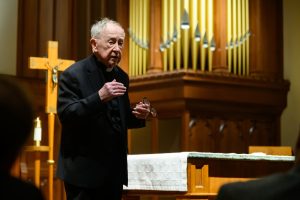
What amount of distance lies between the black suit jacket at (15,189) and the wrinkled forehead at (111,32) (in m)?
2.67

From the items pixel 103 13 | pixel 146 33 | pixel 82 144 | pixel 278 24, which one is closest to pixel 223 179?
pixel 82 144

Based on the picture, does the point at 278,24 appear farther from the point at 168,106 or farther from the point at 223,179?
the point at 223,179

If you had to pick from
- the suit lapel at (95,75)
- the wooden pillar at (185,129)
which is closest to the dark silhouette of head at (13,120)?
the suit lapel at (95,75)

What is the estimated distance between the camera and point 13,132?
1.94 meters

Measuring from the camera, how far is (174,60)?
27.9 feet

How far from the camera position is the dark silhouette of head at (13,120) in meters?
1.92

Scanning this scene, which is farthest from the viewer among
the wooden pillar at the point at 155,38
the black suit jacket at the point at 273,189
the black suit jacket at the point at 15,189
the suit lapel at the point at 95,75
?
the wooden pillar at the point at 155,38

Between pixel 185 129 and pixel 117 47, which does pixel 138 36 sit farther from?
pixel 117 47

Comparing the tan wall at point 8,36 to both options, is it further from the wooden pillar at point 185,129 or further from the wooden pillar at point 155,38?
the wooden pillar at point 185,129

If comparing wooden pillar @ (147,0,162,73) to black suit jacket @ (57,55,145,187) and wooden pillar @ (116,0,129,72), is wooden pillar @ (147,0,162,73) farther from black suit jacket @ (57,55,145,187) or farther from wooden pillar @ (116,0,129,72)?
black suit jacket @ (57,55,145,187)

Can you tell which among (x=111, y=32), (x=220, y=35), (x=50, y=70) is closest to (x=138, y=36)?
(x=220, y=35)

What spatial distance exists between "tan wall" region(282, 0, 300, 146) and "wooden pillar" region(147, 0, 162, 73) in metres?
1.76

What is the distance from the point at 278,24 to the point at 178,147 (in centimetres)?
215

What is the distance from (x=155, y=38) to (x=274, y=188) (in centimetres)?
675
